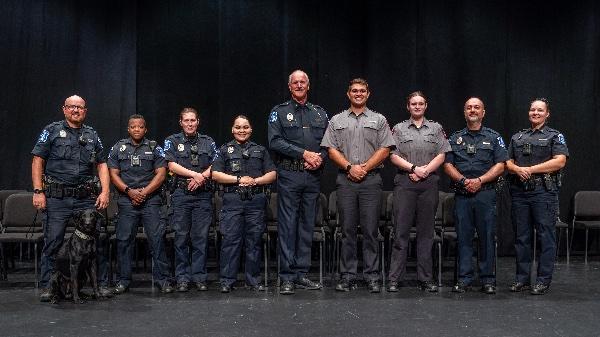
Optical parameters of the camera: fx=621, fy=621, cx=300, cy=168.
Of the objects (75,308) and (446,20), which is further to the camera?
(446,20)

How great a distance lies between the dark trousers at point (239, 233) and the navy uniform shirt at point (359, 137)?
0.77 metres

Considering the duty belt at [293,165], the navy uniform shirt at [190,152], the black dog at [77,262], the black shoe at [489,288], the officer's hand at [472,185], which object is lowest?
the black shoe at [489,288]

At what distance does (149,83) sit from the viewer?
723 cm

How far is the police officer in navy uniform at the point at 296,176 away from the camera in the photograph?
4.94 meters

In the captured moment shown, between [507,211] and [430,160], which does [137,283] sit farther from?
[507,211]

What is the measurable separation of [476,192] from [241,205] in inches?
74.4

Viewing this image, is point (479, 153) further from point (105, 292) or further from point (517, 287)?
point (105, 292)

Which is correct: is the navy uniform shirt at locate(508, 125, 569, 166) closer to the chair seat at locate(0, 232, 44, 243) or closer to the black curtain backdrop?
the black curtain backdrop

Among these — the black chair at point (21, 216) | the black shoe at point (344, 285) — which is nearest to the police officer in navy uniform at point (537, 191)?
the black shoe at point (344, 285)

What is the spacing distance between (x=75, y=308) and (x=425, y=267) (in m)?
2.68

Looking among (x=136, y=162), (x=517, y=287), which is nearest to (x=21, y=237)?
(x=136, y=162)

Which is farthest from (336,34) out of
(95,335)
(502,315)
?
(95,335)

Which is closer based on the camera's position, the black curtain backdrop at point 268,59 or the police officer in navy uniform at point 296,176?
the police officer in navy uniform at point 296,176

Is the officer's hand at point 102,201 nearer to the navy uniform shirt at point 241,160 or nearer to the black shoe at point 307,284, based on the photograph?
the navy uniform shirt at point 241,160
